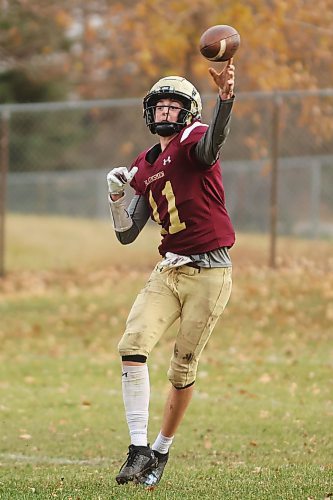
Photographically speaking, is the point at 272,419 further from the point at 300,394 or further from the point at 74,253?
the point at 74,253

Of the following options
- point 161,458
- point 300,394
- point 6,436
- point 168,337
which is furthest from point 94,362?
point 161,458

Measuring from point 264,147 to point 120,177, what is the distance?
11.0 metres

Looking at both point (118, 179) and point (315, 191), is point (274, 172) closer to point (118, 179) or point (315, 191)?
point (315, 191)

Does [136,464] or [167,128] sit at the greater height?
[167,128]

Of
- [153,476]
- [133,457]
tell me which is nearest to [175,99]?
[133,457]

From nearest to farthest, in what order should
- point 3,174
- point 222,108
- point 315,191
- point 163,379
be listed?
point 222,108, point 163,379, point 3,174, point 315,191

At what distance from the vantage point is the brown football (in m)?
5.71

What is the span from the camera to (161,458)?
613 centimetres

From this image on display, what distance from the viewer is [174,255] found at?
19.7ft

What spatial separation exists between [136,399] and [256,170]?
14.6 m

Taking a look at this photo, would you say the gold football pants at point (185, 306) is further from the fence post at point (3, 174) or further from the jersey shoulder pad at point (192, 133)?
the fence post at point (3, 174)

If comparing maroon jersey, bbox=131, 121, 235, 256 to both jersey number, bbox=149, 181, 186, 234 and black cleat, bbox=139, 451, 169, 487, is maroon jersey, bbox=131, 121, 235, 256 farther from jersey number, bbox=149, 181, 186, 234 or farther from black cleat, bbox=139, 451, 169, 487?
A: black cleat, bbox=139, 451, 169, 487

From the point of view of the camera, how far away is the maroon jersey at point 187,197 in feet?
19.2

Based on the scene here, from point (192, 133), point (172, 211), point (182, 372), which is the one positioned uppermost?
point (192, 133)
